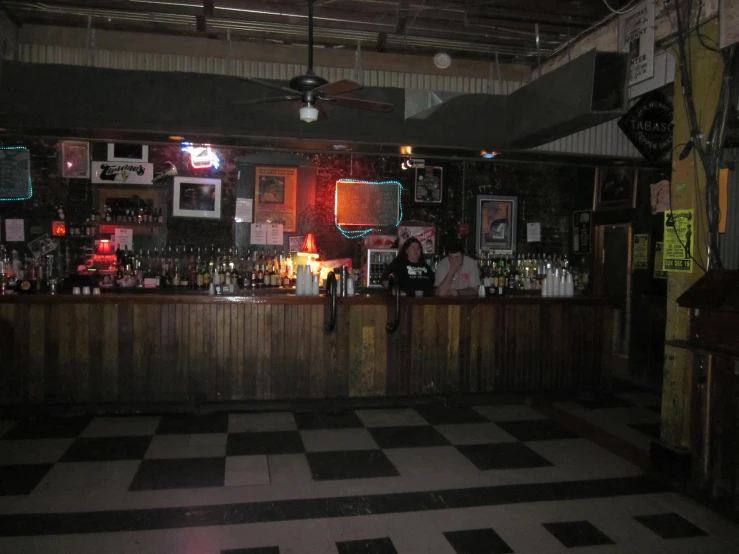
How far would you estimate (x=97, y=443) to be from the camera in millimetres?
4777

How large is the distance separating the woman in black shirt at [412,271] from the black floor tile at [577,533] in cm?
Answer: 362

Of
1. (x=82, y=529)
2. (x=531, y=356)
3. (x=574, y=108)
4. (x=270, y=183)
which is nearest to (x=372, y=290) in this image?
(x=270, y=183)

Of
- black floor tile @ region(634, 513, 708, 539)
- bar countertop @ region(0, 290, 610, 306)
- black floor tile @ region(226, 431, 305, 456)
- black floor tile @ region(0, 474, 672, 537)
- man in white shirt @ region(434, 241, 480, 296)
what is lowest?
black floor tile @ region(634, 513, 708, 539)

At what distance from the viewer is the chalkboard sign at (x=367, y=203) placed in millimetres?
8625

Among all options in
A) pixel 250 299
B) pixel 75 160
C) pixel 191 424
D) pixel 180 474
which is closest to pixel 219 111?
pixel 250 299

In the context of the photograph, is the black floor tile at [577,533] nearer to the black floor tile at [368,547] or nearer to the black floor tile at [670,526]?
the black floor tile at [670,526]

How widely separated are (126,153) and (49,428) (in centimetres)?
412

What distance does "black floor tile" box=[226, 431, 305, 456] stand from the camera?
4684 mm

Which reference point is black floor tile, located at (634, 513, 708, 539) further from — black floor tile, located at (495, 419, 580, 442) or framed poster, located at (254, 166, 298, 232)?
framed poster, located at (254, 166, 298, 232)

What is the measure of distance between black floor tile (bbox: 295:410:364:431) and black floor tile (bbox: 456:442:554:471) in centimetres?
110

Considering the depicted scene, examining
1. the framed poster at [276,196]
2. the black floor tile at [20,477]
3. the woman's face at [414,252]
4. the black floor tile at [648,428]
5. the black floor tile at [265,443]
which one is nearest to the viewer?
the black floor tile at [20,477]

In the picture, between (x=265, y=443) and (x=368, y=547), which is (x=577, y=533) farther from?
(x=265, y=443)

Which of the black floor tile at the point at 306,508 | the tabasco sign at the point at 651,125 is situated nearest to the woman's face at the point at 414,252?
the tabasco sign at the point at 651,125

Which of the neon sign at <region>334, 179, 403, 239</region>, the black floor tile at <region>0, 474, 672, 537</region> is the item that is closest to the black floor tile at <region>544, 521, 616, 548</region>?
the black floor tile at <region>0, 474, 672, 537</region>
